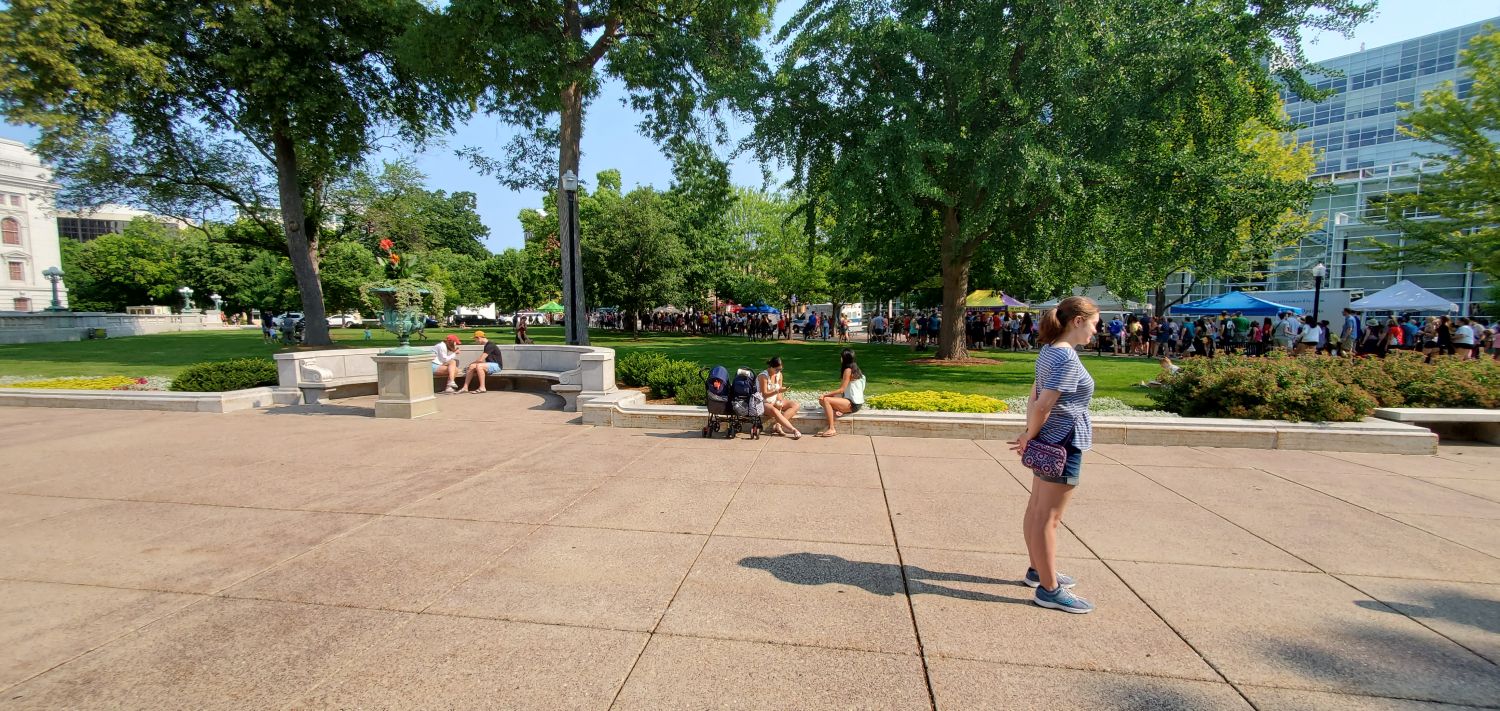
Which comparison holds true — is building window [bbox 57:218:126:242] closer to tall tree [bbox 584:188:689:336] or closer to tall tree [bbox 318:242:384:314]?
tall tree [bbox 318:242:384:314]

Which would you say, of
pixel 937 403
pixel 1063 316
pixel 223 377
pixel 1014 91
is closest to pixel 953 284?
pixel 1014 91

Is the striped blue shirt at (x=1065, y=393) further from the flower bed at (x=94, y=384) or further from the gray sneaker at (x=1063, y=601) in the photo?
the flower bed at (x=94, y=384)

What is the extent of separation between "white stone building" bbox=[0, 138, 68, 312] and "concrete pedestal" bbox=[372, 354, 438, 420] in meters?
77.0

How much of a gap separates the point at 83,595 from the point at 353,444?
4416 mm

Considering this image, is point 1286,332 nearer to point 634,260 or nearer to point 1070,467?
point 1070,467

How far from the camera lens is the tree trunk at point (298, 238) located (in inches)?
830

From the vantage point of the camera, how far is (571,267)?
14.5 meters

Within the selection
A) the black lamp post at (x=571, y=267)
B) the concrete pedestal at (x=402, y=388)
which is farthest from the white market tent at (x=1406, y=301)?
the concrete pedestal at (x=402, y=388)

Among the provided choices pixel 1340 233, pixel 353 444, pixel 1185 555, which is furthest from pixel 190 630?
pixel 1340 233

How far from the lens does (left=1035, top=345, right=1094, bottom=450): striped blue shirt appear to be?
3.34m

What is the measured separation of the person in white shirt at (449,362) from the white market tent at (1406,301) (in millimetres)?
31846

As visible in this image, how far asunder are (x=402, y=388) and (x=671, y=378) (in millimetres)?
4401

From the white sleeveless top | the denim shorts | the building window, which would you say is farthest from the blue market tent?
the building window

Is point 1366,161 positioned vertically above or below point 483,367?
above
